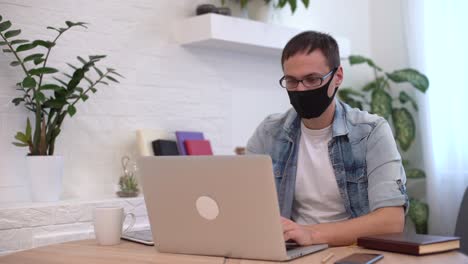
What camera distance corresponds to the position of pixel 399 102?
414cm

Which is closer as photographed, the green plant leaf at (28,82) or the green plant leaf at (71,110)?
the green plant leaf at (28,82)

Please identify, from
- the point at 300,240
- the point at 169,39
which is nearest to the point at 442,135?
the point at 169,39

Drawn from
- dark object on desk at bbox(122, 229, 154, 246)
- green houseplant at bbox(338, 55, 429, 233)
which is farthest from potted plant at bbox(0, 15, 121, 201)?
green houseplant at bbox(338, 55, 429, 233)

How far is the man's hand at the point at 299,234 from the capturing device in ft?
5.13

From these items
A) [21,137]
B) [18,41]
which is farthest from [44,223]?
[18,41]

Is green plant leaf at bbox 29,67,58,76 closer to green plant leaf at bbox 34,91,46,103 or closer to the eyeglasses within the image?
green plant leaf at bbox 34,91,46,103

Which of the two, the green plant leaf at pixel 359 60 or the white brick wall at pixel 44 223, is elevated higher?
the green plant leaf at pixel 359 60

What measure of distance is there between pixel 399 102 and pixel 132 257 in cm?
303

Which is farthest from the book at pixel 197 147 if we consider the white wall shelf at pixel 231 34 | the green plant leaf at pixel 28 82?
the green plant leaf at pixel 28 82

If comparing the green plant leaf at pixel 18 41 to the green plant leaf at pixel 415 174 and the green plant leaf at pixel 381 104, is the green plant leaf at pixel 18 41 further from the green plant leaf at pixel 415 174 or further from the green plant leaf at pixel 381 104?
the green plant leaf at pixel 415 174

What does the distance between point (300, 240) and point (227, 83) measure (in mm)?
2078

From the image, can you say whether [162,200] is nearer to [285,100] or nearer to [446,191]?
[285,100]

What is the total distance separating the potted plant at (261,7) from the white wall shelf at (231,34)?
5.6 inches

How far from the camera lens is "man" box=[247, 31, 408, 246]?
1.89m
